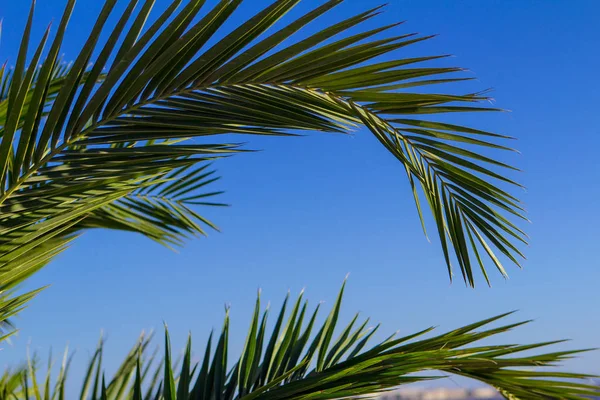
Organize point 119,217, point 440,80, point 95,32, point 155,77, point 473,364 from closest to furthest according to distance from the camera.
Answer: point 95,32 → point 155,77 → point 440,80 → point 473,364 → point 119,217

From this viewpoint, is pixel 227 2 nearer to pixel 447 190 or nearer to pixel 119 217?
pixel 447 190

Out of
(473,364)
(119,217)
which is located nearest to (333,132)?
(473,364)

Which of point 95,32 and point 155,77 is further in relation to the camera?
point 155,77

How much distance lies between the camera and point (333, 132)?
1.50 meters

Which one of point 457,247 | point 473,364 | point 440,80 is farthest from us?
point 457,247

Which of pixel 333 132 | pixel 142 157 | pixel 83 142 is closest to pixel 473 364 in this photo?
pixel 333 132

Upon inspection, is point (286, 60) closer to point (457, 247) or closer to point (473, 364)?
point (457, 247)

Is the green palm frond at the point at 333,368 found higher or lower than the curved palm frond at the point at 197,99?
lower

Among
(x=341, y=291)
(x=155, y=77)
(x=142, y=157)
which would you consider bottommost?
(x=341, y=291)

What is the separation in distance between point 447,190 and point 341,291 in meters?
0.41

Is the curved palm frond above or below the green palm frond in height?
above

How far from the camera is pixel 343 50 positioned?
137 centimetres

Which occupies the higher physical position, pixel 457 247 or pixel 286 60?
pixel 286 60

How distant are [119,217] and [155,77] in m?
1.25
